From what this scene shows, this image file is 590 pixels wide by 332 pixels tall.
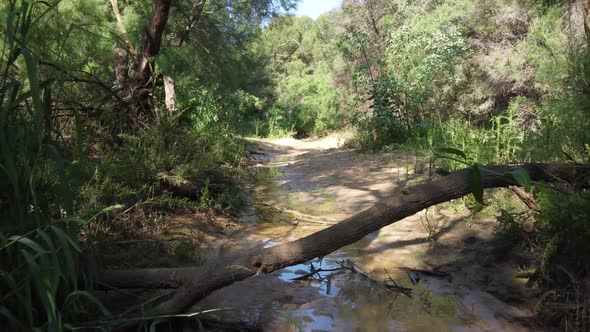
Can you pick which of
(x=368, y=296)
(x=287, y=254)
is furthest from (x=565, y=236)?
(x=287, y=254)

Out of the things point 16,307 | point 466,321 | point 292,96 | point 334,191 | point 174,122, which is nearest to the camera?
point 16,307

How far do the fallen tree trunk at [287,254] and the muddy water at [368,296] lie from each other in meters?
0.23

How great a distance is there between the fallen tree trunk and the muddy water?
233 millimetres

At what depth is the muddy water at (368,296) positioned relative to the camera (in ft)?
8.75

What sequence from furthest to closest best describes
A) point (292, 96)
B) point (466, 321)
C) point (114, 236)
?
point (292, 96) → point (114, 236) → point (466, 321)

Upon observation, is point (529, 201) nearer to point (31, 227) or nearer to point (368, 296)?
point (368, 296)

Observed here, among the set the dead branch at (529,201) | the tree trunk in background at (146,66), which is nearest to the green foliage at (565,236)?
the dead branch at (529,201)

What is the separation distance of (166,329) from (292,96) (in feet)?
92.9

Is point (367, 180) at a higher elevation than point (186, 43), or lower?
lower

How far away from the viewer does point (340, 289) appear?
317cm

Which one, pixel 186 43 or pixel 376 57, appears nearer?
pixel 186 43

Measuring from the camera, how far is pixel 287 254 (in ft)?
8.29

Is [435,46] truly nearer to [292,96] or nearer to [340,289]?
[340,289]

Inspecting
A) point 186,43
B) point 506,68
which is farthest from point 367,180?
point 506,68
